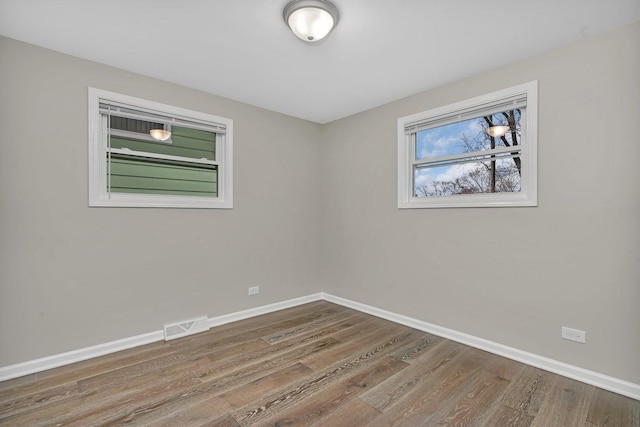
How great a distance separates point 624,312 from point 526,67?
196 centimetres

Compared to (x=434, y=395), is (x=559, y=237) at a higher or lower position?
higher

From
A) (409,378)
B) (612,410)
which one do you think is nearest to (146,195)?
(409,378)

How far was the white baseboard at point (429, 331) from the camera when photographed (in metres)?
2.12

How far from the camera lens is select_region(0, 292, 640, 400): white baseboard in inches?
83.7

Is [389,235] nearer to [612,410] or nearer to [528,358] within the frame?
[528,358]

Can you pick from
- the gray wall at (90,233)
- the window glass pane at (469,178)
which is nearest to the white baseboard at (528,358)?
the window glass pane at (469,178)

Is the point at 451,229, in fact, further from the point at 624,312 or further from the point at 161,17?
the point at 161,17

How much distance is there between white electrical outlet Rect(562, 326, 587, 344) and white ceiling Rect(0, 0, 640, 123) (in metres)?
2.16

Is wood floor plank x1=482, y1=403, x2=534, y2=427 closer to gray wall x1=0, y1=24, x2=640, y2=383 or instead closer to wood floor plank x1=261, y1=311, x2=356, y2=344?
gray wall x1=0, y1=24, x2=640, y2=383

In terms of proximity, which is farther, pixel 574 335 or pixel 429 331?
pixel 429 331

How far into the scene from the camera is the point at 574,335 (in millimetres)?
2264

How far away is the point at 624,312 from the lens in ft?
6.82

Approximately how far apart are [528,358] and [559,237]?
1.01 meters

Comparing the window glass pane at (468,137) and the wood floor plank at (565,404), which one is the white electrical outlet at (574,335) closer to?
the wood floor plank at (565,404)
